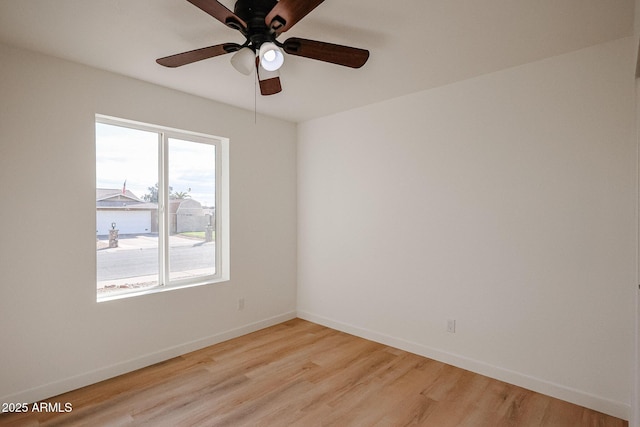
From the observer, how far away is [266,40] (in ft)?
5.93

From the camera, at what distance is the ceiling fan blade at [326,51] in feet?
5.95

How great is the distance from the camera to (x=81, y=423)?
2.14 metres

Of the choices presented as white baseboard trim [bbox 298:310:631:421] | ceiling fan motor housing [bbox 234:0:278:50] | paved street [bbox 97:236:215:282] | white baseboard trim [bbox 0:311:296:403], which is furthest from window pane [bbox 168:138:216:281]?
ceiling fan motor housing [bbox 234:0:278:50]

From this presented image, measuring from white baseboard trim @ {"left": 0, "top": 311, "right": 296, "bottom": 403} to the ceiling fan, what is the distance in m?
2.43

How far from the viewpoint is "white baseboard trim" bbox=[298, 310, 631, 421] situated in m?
2.24

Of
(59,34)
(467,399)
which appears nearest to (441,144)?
(467,399)

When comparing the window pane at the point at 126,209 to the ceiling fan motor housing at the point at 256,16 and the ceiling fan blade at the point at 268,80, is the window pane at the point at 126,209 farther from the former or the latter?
the ceiling fan motor housing at the point at 256,16

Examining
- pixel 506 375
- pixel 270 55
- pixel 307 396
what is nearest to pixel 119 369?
pixel 307 396

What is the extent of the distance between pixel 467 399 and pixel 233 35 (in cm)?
303

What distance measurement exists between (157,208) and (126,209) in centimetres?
28

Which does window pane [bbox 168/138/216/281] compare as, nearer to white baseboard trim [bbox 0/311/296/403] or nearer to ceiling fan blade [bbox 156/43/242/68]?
white baseboard trim [bbox 0/311/296/403]

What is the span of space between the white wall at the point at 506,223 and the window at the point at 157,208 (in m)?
1.44

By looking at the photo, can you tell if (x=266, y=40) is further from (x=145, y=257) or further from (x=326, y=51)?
(x=145, y=257)

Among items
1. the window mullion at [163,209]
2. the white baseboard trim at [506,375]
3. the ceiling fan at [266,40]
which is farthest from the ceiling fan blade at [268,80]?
the white baseboard trim at [506,375]
